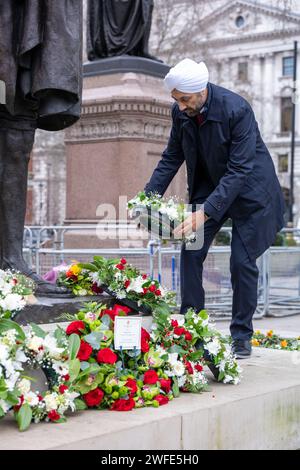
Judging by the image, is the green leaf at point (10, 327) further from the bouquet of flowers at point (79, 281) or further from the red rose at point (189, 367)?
the bouquet of flowers at point (79, 281)

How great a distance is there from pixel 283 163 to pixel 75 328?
71006 mm

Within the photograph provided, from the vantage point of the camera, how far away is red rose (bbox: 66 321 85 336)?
13.5 feet

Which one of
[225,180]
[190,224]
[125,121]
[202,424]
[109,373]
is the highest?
[125,121]

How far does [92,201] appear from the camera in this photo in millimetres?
13109

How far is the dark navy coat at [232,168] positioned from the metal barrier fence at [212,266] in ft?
15.7

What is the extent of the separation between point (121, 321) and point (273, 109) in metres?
70.8

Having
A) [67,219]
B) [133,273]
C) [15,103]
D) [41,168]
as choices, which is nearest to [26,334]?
[133,273]

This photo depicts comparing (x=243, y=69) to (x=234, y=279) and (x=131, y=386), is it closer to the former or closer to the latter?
(x=234, y=279)

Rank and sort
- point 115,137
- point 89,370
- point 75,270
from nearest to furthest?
point 89,370
point 75,270
point 115,137

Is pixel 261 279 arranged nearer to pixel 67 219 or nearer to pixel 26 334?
pixel 67 219

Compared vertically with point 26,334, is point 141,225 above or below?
above

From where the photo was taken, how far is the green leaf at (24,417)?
3.55 meters

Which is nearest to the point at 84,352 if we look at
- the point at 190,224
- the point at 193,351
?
the point at 193,351

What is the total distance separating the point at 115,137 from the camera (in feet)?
42.4
